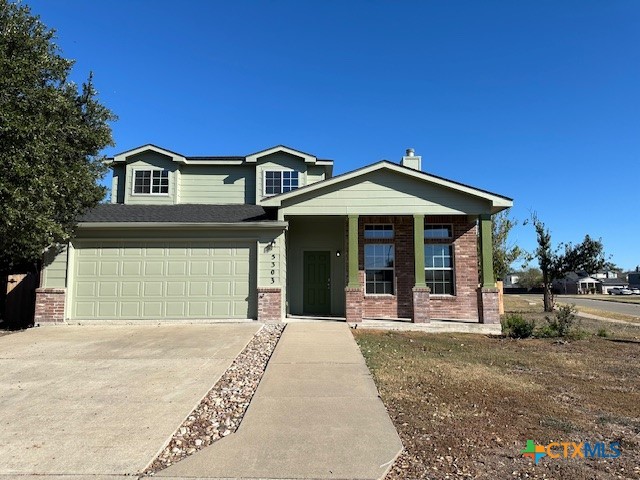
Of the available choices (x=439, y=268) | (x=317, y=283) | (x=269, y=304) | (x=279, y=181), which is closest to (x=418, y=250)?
(x=439, y=268)

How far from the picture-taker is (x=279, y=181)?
51.0ft

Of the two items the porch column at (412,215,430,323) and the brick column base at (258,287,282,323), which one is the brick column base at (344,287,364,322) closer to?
the porch column at (412,215,430,323)

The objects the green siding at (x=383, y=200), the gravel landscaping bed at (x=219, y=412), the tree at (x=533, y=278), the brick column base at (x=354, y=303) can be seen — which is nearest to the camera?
the gravel landscaping bed at (x=219, y=412)

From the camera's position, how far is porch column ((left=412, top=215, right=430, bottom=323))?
1185cm

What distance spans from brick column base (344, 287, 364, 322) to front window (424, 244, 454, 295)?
9.61ft

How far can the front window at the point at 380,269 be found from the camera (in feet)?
44.5

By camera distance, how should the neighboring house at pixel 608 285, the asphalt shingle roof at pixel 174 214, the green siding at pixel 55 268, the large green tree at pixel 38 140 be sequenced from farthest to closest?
1. the neighboring house at pixel 608 285
2. the asphalt shingle roof at pixel 174 214
3. the green siding at pixel 55 268
4. the large green tree at pixel 38 140

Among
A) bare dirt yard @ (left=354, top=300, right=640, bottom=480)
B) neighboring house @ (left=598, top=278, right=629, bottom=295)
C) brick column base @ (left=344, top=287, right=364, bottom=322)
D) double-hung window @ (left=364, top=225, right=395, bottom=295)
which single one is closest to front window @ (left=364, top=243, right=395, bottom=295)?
double-hung window @ (left=364, top=225, right=395, bottom=295)

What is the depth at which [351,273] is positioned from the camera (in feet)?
39.5

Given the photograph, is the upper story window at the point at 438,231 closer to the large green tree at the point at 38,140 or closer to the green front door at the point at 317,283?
the green front door at the point at 317,283

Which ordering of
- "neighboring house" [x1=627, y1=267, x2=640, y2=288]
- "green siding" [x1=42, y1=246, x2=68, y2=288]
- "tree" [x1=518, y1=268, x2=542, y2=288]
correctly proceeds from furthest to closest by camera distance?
1. "neighboring house" [x1=627, y1=267, x2=640, y2=288]
2. "tree" [x1=518, y1=268, x2=542, y2=288]
3. "green siding" [x1=42, y1=246, x2=68, y2=288]

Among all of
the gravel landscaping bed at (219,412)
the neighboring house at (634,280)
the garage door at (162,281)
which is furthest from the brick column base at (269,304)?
the neighboring house at (634,280)

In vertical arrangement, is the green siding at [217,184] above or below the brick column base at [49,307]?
above

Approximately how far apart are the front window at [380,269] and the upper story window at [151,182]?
26.2 ft
